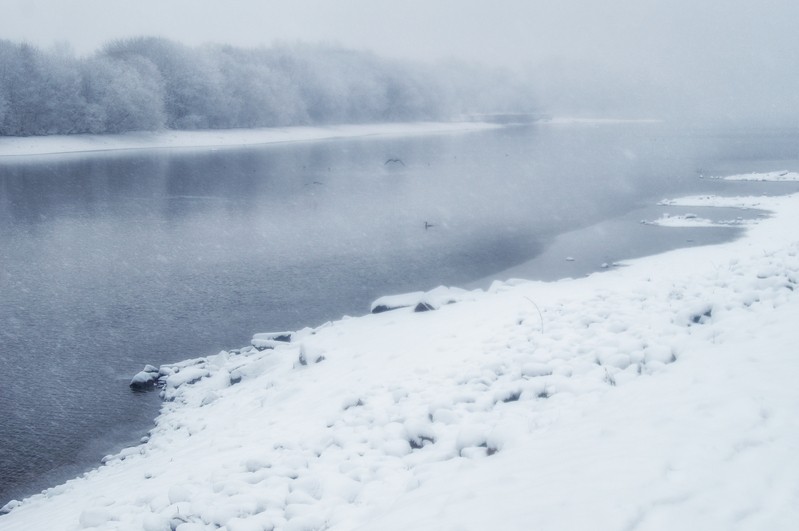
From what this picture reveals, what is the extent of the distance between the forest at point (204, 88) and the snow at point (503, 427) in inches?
2746

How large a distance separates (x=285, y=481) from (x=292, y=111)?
10071cm

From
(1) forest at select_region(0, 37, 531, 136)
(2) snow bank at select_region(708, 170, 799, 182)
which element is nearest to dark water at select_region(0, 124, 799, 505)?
(2) snow bank at select_region(708, 170, 799, 182)

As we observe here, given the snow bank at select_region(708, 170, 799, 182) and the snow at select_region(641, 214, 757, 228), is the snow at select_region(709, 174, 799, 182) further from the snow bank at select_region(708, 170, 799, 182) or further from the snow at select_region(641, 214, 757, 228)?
the snow at select_region(641, 214, 757, 228)

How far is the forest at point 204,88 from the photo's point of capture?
2889 inches

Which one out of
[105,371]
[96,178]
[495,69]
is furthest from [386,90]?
[105,371]

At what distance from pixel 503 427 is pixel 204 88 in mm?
92498

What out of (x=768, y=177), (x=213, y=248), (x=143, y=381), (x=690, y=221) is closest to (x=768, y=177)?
(x=768, y=177)

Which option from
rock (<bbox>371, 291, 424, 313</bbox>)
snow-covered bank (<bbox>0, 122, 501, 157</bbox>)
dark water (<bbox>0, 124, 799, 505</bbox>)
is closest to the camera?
dark water (<bbox>0, 124, 799, 505</bbox>)

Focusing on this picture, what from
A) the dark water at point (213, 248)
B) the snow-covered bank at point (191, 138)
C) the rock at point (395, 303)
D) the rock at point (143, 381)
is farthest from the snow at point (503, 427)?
the snow-covered bank at point (191, 138)

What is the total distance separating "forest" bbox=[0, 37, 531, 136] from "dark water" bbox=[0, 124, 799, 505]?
14157mm

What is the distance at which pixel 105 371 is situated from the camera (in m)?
14.4

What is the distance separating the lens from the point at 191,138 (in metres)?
85.1

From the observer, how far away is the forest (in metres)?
73.4

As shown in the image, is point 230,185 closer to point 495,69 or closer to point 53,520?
point 53,520
